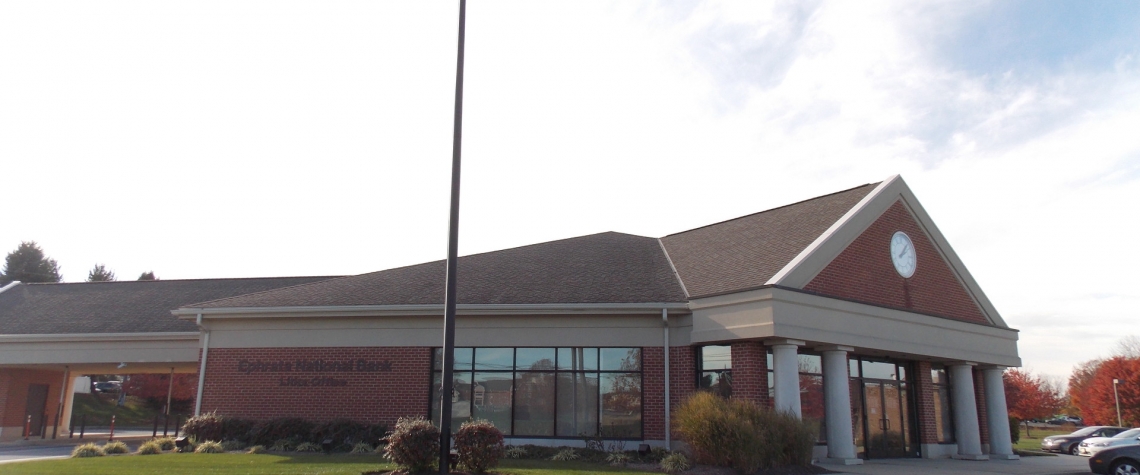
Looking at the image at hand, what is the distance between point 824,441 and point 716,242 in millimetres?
6860

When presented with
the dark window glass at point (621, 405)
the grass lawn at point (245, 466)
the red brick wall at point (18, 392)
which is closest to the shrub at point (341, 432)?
the grass lawn at point (245, 466)

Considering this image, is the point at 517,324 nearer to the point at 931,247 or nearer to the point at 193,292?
the point at 931,247

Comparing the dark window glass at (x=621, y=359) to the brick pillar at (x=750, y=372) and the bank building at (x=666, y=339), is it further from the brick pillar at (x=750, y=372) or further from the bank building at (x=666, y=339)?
the brick pillar at (x=750, y=372)

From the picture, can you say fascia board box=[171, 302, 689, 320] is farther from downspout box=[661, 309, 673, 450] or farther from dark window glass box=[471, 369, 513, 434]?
dark window glass box=[471, 369, 513, 434]

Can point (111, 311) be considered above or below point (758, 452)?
above

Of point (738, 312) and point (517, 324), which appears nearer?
point (738, 312)

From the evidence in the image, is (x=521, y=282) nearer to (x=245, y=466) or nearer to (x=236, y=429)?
(x=236, y=429)

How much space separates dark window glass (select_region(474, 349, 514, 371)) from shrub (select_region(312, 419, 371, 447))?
10.2ft

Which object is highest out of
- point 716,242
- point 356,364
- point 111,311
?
point 716,242

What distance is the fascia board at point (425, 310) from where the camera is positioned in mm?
18672

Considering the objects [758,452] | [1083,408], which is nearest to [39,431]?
[758,452]

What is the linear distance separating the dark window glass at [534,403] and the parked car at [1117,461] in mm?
12237

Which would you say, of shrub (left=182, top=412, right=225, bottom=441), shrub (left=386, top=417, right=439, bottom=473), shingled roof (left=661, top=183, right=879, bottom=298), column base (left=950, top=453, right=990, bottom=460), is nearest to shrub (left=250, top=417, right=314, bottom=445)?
shrub (left=182, top=412, right=225, bottom=441)

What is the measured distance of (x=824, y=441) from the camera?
745 inches
